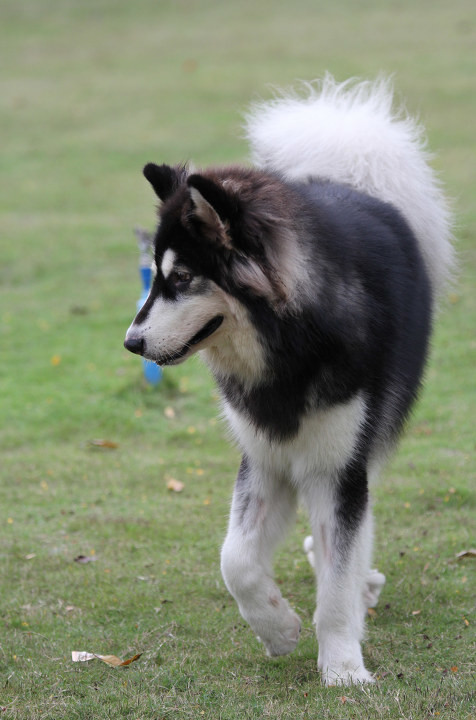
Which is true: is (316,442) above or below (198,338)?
below

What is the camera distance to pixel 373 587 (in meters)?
4.54

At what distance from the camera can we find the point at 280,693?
3.65 m

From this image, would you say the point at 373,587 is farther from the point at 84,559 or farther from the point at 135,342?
the point at 135,342

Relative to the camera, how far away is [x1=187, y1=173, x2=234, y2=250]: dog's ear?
3.18 meters

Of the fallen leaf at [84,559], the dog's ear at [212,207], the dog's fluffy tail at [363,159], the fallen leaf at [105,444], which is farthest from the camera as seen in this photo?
the fallen leaf at [105,444]

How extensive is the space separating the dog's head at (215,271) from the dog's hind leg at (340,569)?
2.38ft

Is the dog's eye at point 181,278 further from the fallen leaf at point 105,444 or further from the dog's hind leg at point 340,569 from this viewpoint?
the fallen leaf at point 105,444

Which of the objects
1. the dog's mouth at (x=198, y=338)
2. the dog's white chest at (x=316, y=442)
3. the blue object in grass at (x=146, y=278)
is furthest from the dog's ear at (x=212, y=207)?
the blue object in grass at (x=146, y=278)

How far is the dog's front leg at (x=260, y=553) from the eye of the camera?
3.83 m

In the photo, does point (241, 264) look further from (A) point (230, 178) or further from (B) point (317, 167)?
(B) point (317, 167)

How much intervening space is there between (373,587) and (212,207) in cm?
222

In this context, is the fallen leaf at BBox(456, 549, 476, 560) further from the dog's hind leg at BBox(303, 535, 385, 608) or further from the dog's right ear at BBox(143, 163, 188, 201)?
the dog's right ear at BBox(143, 163, 188, 201)

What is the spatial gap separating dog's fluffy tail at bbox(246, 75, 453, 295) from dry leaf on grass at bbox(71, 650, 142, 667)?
2.41 metres

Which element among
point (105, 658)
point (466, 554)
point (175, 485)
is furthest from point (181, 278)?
point (175, 485)
